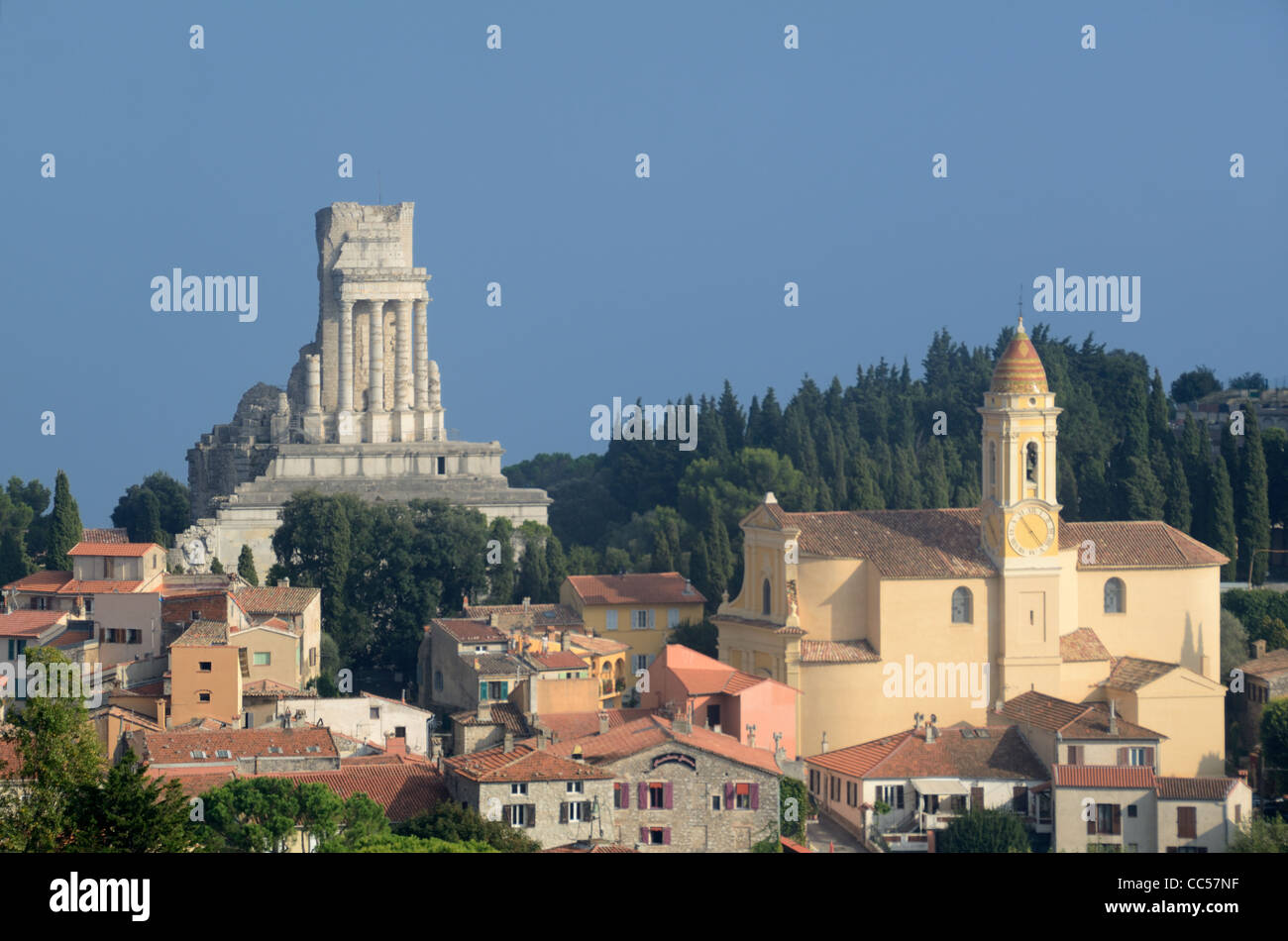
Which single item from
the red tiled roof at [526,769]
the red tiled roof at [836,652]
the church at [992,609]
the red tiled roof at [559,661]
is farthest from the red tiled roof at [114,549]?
the red tiled roof at [836,652]

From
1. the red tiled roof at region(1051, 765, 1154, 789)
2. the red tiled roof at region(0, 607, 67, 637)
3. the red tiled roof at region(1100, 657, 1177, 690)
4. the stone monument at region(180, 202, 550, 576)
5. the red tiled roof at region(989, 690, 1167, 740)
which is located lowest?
the red tiled roof at region(1051, 765, 1154, 789)

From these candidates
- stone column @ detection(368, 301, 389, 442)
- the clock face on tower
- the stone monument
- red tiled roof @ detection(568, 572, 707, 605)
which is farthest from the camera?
stone column @ detection(368, 301, 389, 442)

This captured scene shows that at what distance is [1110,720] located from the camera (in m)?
45.7

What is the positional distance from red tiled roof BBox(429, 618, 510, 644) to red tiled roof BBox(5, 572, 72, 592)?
9396 millimetres

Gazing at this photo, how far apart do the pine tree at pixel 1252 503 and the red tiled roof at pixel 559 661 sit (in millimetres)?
20904

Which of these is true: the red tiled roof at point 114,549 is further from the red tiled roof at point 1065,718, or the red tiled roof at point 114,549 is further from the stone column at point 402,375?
the stone column at point 402,375

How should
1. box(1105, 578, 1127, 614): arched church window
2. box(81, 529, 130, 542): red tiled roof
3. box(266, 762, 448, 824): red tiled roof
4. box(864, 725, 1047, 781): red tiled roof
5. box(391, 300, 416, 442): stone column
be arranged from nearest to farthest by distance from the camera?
box(266, 762, 448, 824): red tiled roof
box(864, 725, 1047, 781): red tiled roof
box(1105, 578, 1127, 614): arched church window
box(81, 529, 130, 542): red tiled roof
box(391, 300, 416, 442): stone column

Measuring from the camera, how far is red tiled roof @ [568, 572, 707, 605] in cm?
5853

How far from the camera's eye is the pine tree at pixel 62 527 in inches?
2454

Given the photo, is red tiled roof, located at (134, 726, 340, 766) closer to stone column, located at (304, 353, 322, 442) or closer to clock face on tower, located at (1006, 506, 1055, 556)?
clock face on tower, located at (1006, 506, 1055, 556)

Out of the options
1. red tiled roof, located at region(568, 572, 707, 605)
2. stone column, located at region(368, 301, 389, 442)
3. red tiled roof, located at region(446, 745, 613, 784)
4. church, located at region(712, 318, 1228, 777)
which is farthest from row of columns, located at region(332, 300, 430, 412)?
red tiled roof, located at region(446, 745, 613, 784)
